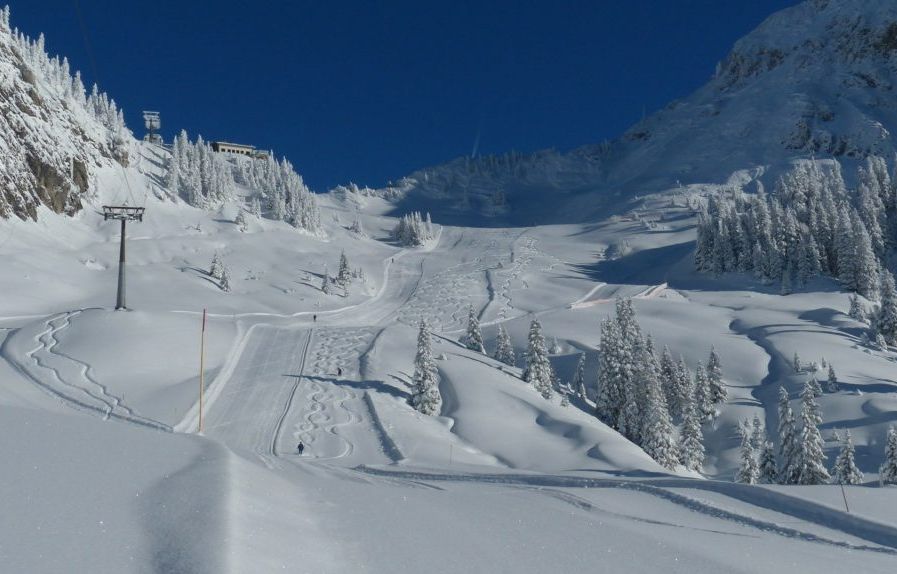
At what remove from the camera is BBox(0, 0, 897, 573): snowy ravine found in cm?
636

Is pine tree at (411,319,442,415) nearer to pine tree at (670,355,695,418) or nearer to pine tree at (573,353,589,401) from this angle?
pine tree at (573,353,589,401)

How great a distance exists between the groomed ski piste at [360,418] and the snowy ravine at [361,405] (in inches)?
3.3

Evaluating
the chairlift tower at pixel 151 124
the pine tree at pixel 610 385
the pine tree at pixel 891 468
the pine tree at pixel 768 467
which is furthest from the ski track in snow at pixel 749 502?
the chairlift tower at pixel 151 124

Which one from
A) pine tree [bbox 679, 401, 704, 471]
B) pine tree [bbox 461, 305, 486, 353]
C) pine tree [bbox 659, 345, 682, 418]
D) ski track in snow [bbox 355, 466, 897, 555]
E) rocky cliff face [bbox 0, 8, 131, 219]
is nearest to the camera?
ski track in snow [bbox 355, 466, 897, 555]

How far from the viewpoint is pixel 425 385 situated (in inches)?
1518

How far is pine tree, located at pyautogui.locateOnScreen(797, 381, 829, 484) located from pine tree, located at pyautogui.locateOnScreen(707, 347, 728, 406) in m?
18.5

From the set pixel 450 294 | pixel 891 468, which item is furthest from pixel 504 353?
pixel 450 294

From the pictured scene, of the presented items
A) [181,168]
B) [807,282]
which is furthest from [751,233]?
[181,168]

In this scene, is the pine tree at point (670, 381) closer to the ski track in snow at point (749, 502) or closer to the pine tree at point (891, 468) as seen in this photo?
the pine tree at point (891, 468)

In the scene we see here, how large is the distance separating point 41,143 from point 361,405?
72951mm

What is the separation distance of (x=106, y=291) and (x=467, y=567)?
71076mm

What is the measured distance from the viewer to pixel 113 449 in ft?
28.0

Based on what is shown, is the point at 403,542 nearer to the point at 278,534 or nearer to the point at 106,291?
the point at 278,534

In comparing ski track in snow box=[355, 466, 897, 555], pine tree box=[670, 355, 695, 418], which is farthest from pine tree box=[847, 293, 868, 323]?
ski track in snow box=[355, 466, 897, 555]
